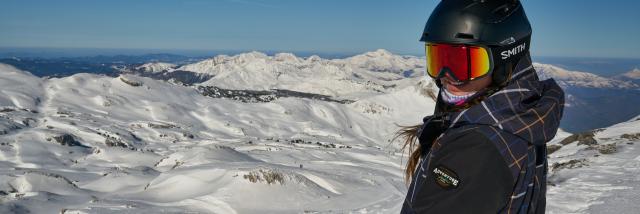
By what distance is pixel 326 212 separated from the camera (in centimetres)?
2031

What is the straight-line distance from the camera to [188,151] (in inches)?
1937

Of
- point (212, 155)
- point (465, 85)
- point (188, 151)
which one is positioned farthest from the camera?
point (188, 151)

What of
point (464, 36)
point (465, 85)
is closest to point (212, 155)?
point (465, 85)

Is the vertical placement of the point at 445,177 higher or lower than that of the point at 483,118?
lower

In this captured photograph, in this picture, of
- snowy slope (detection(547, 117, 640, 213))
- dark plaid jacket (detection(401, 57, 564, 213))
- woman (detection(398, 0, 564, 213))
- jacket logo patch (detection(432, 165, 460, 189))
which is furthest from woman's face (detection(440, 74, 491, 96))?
snowy slope (detection(547, 117, 640, 213))

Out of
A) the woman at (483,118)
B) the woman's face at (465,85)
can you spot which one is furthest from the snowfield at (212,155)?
the woman at (483,118)

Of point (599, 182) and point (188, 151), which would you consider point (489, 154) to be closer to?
point (599, 182)

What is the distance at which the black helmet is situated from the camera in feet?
9.10

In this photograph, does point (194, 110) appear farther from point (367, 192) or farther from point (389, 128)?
point (367, 192)

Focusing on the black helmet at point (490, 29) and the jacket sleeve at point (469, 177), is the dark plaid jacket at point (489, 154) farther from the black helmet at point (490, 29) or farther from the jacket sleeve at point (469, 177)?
the black helmet at point (490, 29)

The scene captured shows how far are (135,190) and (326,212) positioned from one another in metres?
14.9

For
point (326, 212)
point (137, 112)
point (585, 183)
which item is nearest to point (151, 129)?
point (137, 112)

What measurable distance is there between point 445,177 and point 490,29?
1.00 m

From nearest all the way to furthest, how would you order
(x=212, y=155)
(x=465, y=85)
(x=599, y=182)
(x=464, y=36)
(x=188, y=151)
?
1. (x=464, y=36)
2. (x=465, y=85)
3. (x=599, y=182)
4. (x=212, y=155)
5. (x=188, y=151)
